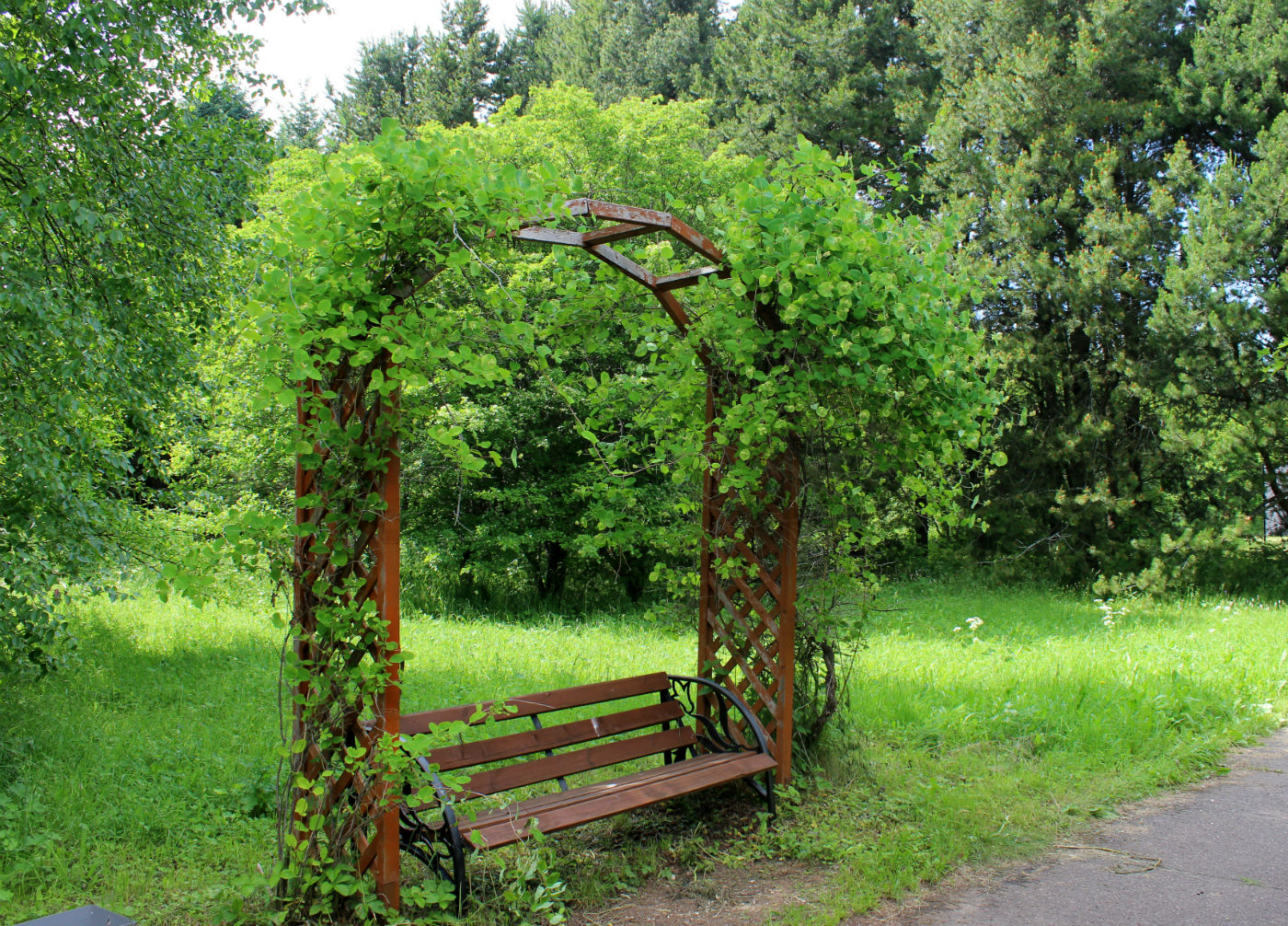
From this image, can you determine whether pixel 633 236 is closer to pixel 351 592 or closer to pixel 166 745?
pixel 351 592

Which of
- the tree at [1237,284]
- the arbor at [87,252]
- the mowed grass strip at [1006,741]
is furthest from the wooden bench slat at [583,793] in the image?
the tree at [1237,284]

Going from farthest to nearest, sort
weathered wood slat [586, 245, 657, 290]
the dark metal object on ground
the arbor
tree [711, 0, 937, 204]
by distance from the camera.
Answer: tree [711, 0, 937, 204], the arbor, weathered wood slat [586, 245, 657, 290], the dark metal object on ground

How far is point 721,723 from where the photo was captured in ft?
16.6

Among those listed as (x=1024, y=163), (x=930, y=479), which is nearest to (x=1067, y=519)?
(x=1024, y=163)

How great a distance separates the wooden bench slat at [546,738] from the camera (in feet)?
13.2

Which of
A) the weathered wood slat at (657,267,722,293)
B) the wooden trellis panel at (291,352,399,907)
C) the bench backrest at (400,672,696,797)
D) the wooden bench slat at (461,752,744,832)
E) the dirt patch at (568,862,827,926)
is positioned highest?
the weathered wood slat at (657,267,722,293)

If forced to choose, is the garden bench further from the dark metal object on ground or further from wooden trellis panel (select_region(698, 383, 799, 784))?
the dark metal object on ground

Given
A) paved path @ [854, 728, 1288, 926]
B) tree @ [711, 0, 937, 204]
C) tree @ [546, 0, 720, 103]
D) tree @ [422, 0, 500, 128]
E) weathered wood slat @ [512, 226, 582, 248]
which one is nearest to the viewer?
weathered wood slat @ [512, 226, 582, 248]

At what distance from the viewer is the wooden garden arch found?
3.27 meters

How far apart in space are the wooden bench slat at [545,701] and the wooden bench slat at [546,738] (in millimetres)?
111

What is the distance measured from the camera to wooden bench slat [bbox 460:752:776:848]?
139 inches

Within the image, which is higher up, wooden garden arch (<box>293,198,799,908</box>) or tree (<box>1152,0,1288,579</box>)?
tree (<box>1152,0,1288,579</box>)

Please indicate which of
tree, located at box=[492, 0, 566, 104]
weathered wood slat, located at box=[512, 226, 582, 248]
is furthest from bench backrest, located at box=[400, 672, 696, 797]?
tree, located at box=[492, 0, 566, 104]

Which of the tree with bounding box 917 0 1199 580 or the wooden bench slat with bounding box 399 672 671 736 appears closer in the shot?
the wooden bench slat with bounding box 399 672 671 736
